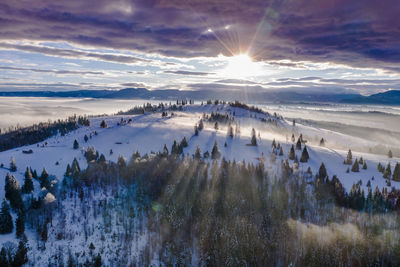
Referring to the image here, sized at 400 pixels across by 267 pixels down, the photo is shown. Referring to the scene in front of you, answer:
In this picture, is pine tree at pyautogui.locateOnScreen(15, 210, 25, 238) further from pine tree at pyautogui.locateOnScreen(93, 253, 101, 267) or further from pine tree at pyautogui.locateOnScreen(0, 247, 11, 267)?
pine tree at pyautogui.locateOnScreen(93, 253, 101, 267)

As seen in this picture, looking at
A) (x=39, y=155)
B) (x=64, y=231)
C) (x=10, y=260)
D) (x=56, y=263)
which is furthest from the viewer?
(x=39, y=155)

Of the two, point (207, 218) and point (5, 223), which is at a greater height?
point (5, 223)

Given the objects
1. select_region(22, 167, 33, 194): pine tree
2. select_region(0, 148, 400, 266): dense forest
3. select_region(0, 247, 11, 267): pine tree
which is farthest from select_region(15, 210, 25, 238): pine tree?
select_region(22, 167, 33, 194): pine tree

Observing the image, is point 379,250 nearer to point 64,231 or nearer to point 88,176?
point 64,231

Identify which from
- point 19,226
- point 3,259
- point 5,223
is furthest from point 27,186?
point 3,259

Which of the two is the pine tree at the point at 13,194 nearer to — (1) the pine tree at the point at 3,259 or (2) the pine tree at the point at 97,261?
(1) the pine tree at the point at 3,259

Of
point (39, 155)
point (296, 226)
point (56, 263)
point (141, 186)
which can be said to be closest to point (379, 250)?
point (296, 226)

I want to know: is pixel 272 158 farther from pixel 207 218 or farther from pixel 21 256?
pixel 21 256

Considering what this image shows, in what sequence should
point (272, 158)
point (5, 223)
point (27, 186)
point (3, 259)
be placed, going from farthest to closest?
point (272, 158) < point (27, 186) < point (5, 223) < point (3, 259)
